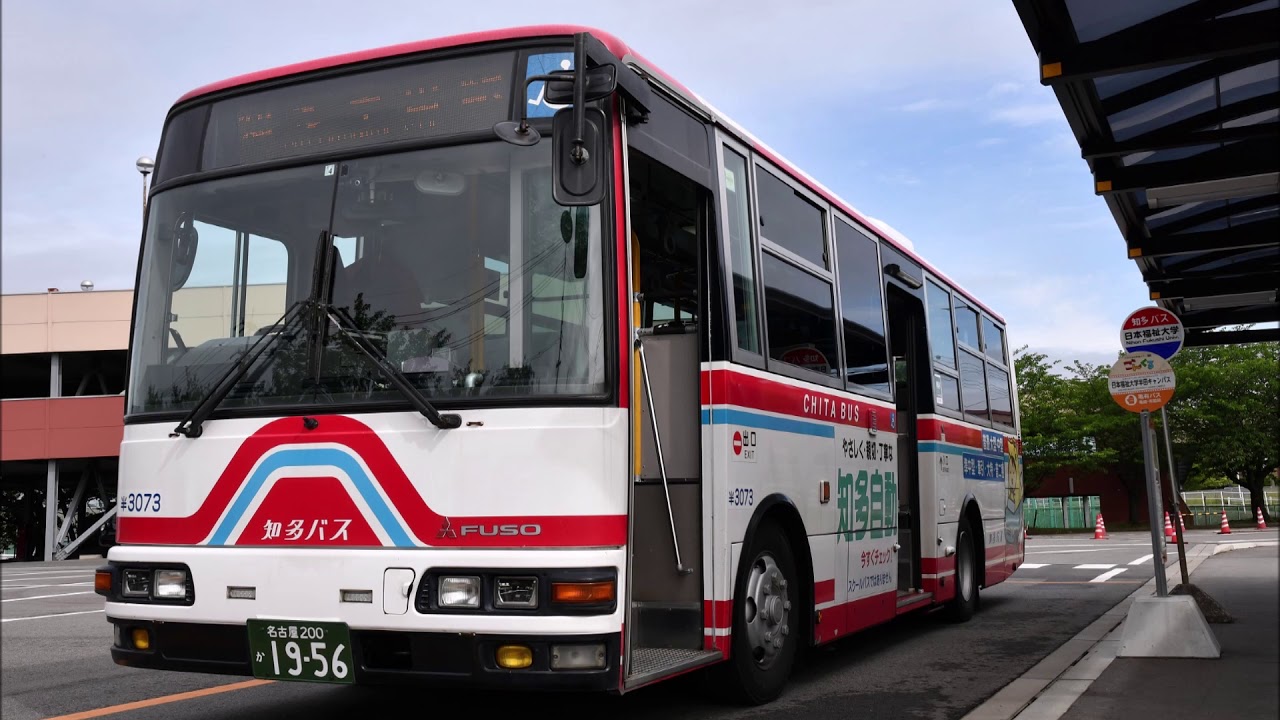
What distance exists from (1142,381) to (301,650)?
719 centimetres

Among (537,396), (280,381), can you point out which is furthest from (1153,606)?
(280,381)

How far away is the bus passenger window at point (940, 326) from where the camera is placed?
36.9ft

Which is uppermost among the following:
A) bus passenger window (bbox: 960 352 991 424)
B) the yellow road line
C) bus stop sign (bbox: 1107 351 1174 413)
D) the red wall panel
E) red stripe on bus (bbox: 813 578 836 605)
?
the red wall panel

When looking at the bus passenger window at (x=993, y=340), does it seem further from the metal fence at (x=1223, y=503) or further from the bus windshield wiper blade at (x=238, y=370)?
the metal fence at (x=1223, y=503)

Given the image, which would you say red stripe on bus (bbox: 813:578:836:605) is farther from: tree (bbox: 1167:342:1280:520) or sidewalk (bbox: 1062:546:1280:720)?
tree (bbox: 1167:342:1280:520)

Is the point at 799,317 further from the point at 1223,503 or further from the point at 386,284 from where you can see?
the point at 1223,503

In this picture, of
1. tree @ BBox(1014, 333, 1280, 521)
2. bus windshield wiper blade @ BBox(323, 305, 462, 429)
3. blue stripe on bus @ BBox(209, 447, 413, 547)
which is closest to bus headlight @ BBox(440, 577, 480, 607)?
blue stripe on bus @ BBox(209, 447, 413, 547)

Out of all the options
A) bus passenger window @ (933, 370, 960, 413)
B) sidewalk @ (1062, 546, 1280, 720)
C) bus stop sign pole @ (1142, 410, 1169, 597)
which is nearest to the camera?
sidewalk @ (1062, 546, 1280, 720)

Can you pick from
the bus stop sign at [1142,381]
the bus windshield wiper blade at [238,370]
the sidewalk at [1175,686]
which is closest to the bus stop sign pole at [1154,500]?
the bus stop sign at [1142,381]

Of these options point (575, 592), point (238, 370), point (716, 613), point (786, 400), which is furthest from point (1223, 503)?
point (238, 370)

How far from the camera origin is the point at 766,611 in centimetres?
675

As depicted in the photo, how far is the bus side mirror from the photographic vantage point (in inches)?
197

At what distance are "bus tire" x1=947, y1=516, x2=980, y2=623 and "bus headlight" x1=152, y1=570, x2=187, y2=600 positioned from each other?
7830mm

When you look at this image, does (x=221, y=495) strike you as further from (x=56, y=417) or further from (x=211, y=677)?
(x=56, y=417)
